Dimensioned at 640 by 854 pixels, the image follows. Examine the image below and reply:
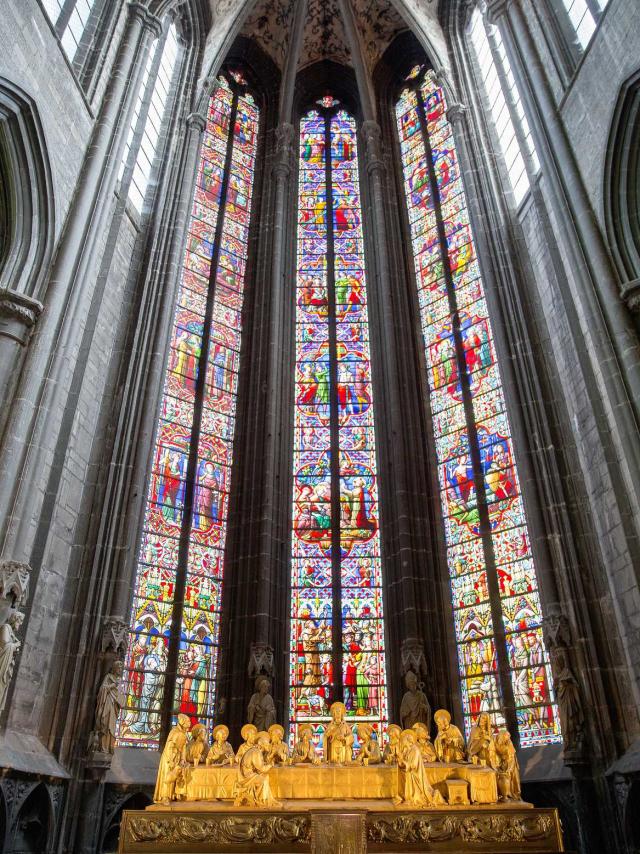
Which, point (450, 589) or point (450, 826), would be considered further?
point (450, 589)

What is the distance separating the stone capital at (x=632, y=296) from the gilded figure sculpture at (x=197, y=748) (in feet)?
23.9

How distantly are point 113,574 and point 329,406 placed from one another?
5.72 metres

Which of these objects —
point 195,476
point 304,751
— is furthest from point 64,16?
point 304,751

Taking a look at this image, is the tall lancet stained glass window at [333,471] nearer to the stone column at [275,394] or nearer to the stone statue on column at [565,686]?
the stone column at [275,394]

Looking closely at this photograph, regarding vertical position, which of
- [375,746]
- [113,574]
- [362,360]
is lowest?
[375,746]

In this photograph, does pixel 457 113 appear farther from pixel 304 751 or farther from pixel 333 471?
pixel 304 751

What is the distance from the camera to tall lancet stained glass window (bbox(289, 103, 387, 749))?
1192cm

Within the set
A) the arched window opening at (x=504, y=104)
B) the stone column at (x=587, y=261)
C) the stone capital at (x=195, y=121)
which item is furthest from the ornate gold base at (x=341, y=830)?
the stone capital at (x=195, y=121)

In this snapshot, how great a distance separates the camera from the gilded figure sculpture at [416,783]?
21.4 ft

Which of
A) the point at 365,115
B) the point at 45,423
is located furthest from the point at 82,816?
the point at 365,115

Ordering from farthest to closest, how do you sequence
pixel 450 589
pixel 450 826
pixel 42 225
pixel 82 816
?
pixel 450 589 → pixel 42 225 → pixel 82 816 → pixel 450 826

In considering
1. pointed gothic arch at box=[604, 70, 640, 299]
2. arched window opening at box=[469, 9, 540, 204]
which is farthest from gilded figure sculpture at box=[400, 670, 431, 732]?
arched window opening at box=[469, 9, 540, 204]

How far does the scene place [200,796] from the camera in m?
6.95

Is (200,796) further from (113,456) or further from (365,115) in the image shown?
(365,115)
